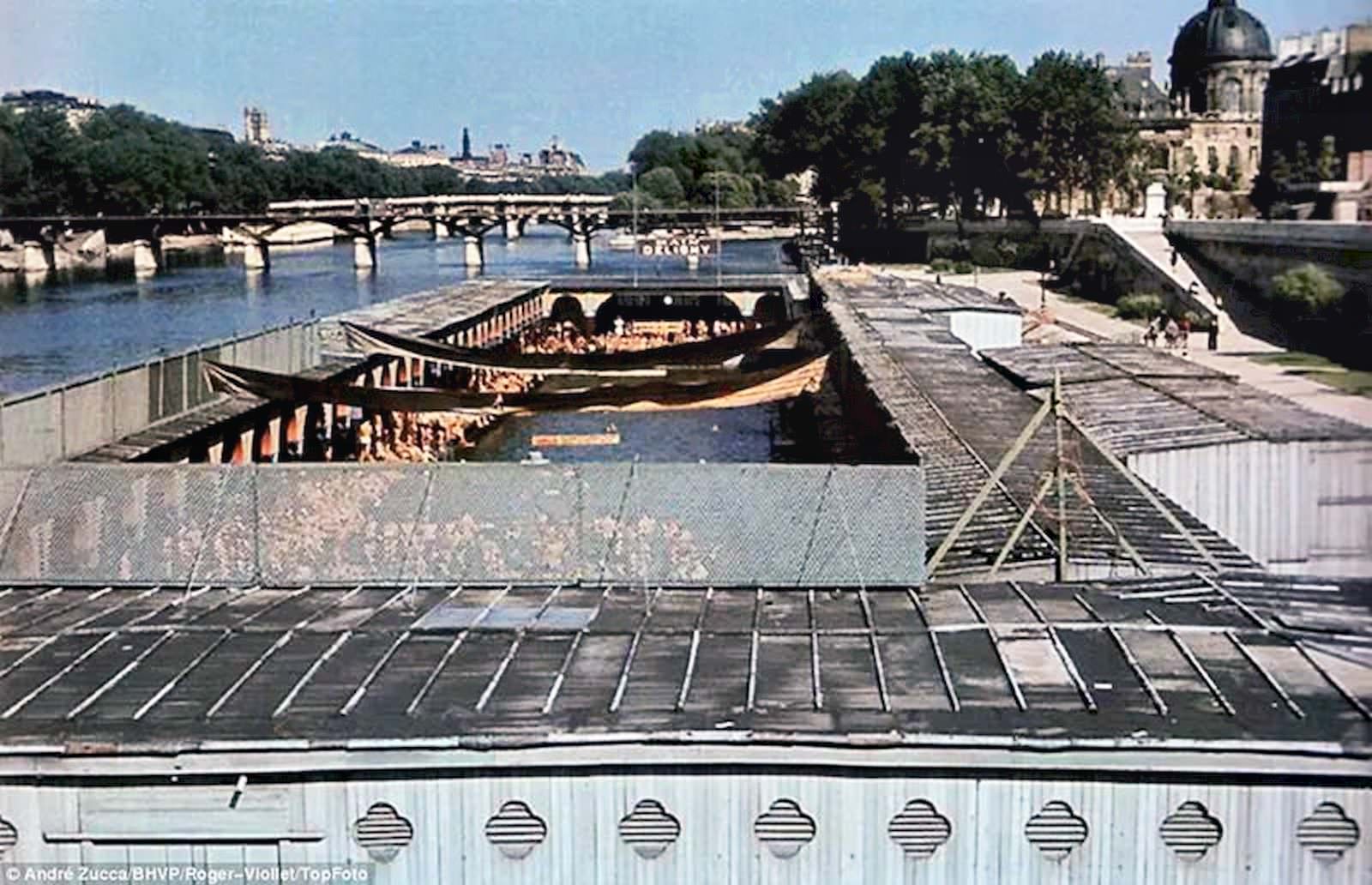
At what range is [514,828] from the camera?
261 inches

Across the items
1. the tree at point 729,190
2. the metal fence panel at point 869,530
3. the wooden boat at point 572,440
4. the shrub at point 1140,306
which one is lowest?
the wooden boat at point 572,440

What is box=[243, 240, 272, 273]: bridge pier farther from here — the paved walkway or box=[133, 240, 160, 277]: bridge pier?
the paved walkway

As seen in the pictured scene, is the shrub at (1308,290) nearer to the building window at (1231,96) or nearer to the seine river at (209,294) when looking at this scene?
the seine river at (209,294)

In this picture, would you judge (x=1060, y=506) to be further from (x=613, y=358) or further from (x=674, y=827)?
(x=613, y=358)

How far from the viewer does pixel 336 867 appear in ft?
21.8

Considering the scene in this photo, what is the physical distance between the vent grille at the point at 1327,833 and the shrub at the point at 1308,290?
770cm

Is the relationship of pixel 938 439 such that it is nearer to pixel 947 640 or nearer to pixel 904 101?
pixel 947 640

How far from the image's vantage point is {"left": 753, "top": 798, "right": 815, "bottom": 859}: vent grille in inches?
259

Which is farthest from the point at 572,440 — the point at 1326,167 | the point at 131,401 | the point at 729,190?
the point at 729,190

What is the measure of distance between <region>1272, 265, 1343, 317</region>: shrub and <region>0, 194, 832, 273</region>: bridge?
45555 mm

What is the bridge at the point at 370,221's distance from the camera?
213 feet

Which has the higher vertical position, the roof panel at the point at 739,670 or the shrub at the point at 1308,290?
the shrub at the point at 1308,290

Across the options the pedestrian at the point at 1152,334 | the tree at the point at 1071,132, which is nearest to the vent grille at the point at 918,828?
the pedestrian at the point at 1152,334

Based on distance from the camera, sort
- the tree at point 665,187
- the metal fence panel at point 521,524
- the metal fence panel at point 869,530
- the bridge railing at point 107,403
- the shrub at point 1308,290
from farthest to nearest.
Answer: the tree at point 665,187
the shrub at point 1308,290
the bridge railing at point 107,403
the metal fence panel at point 521,524
the metal fence panel at point 869,530
